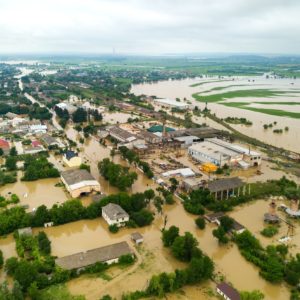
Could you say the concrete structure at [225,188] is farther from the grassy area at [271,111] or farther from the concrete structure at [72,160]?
the grassy area at [271,111]

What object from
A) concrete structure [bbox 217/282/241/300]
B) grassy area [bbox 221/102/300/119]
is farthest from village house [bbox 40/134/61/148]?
grassy area [bbox 221/102/300/119]

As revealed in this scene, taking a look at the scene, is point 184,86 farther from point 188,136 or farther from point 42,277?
point 42,277

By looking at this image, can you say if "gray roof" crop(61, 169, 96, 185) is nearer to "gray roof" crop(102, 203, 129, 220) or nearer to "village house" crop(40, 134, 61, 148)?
"gray roof" crop(102, 203, 129, 220)

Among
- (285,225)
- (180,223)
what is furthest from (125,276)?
(285,225)

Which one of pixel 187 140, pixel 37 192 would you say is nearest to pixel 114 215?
pixel 37 192

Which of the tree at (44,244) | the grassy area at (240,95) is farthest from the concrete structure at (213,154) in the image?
the grassy area at (240,95)

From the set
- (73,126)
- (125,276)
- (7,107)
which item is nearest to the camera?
(125,276)

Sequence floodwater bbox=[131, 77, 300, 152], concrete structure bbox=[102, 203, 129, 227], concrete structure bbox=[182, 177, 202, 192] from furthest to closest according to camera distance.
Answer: floodwater bbox=[131, 77, 300, 152]
concrete structure bbox=[182, 177, 202, 192]
concrete structure bbox=[102, 203, 129, 227]
